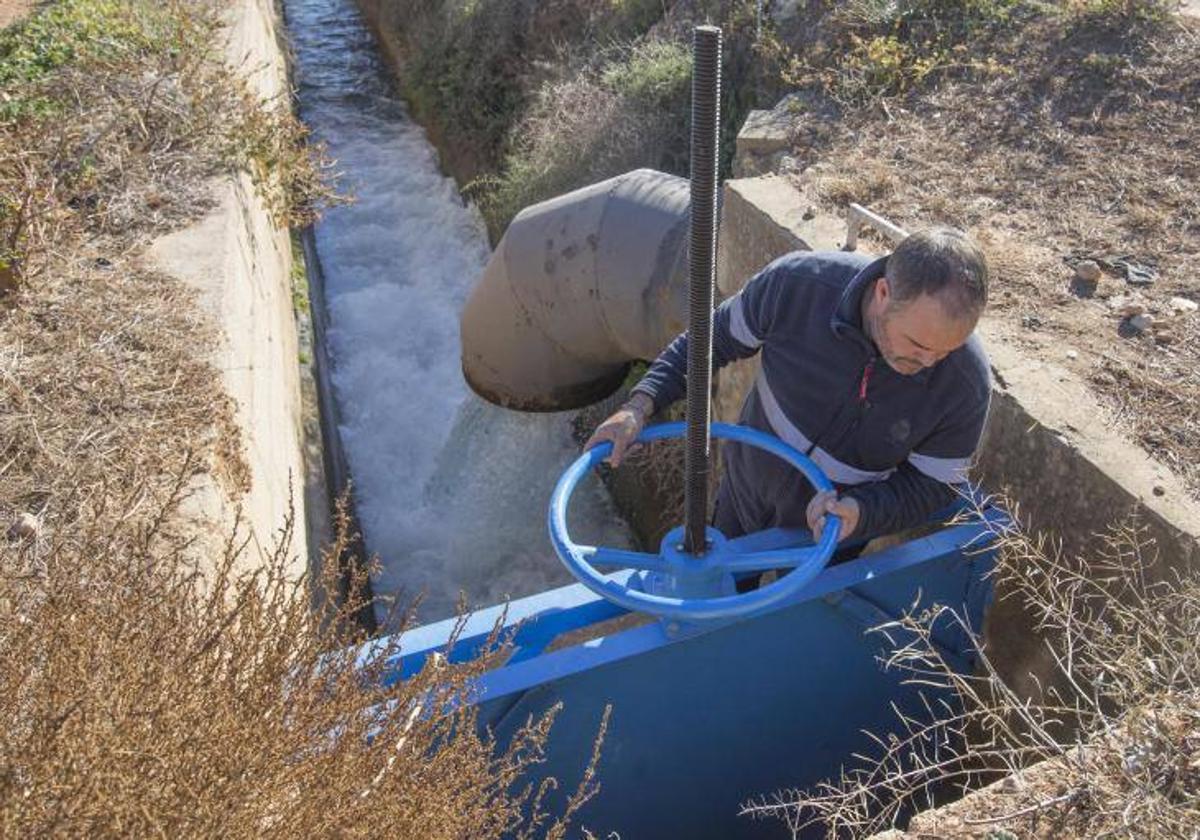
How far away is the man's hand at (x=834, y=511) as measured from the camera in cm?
269

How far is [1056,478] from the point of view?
311 cm

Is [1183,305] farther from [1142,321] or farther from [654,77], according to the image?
[654,77]

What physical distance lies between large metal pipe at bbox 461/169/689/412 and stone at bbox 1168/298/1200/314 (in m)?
1.84

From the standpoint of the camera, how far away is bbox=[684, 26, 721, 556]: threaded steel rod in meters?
1.95

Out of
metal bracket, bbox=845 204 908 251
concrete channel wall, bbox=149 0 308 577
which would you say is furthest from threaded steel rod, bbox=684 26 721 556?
metal bracket, bbox=845 204 908 251

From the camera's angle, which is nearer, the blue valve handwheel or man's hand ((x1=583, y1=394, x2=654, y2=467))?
the blue valve handwheel

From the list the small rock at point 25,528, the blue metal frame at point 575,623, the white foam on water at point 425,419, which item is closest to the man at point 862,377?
the blue metal frame at point 575,623

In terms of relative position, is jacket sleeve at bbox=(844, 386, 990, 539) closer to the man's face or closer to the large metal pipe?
the man's face

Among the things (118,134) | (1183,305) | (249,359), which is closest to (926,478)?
(1183,305)

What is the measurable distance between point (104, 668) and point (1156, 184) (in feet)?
13.8

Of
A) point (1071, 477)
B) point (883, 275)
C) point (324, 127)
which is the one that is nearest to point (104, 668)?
point (883, 275)

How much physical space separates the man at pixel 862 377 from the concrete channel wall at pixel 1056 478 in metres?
0.31

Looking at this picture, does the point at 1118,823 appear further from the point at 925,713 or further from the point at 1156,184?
the point at 1156,184

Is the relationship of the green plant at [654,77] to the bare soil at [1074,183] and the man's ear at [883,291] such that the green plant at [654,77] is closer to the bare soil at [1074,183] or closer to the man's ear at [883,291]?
the bare soil at [1074,183]
